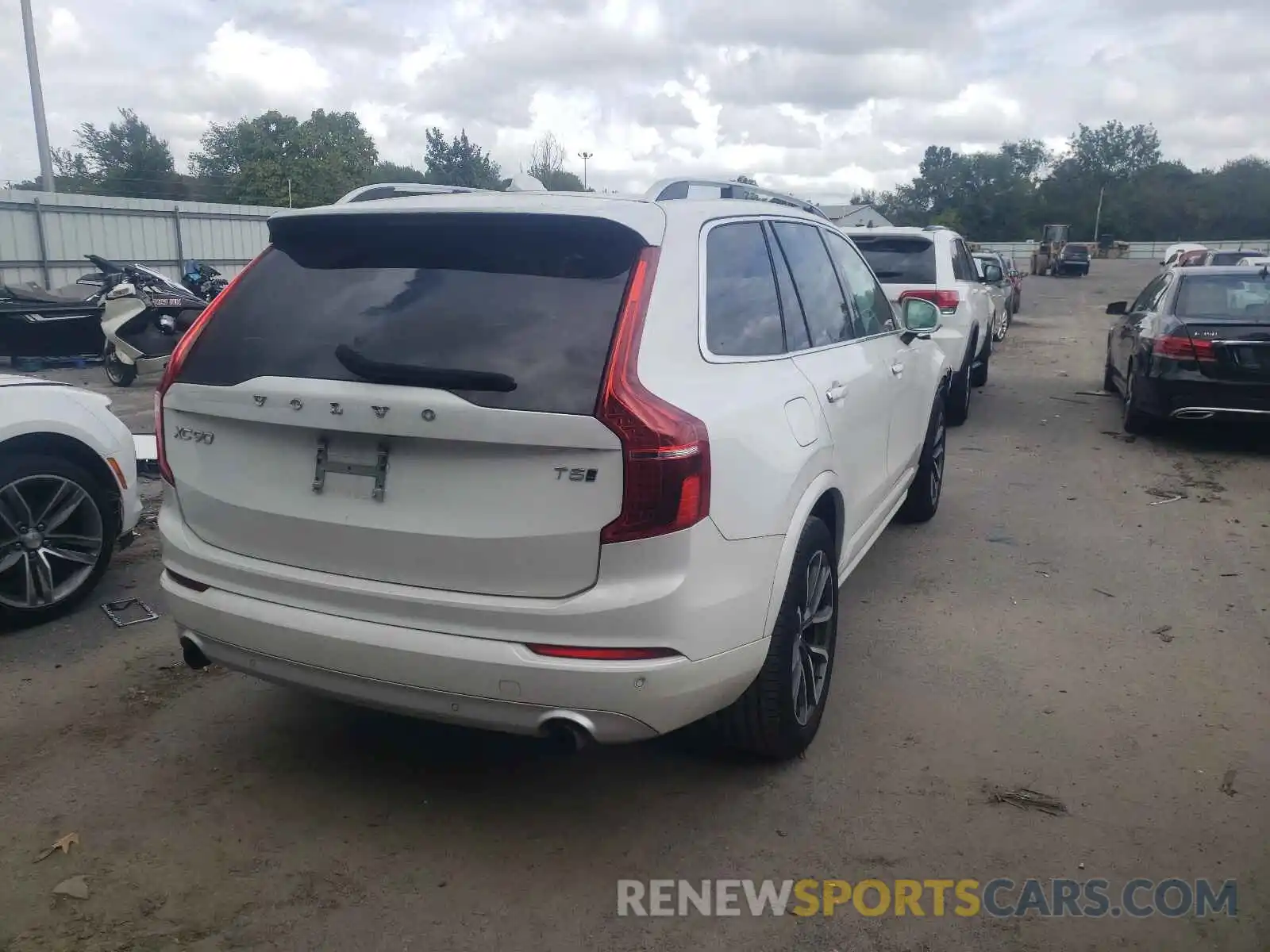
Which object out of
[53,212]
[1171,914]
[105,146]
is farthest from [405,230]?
[105,146]

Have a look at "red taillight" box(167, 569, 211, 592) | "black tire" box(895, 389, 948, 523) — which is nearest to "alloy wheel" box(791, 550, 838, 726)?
"red taillight" box(167, 569, 211, 592)

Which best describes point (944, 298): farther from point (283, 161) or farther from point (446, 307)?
point (283, 161)

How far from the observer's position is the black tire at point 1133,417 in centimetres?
914

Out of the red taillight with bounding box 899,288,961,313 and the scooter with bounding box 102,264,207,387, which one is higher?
the red taillight with bounding box 899,288,961,313

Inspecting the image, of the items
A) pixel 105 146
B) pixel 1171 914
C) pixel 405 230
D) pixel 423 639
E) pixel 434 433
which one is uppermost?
pixel 105 146

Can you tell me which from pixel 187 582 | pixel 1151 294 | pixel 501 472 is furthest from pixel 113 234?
pixel 501 472

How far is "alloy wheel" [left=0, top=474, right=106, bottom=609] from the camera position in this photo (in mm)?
4551

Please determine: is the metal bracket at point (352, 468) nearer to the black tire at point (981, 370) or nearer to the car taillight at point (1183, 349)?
the car taillight at point (1183, 349)

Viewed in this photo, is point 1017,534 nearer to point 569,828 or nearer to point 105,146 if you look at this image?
point 569,828

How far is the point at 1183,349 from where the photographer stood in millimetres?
8320

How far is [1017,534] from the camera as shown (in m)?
6.35

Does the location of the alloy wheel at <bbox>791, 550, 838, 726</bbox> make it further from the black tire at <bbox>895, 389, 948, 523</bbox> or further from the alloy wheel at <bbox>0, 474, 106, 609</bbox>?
the alloy wheel at <bbox>0, 474, 106, 609</bbox>

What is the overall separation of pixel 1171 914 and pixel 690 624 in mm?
1552

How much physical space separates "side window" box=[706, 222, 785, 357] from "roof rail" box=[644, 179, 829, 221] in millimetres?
280
